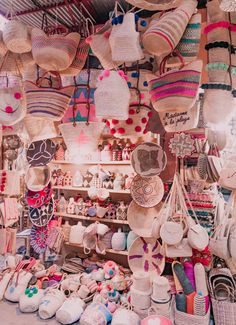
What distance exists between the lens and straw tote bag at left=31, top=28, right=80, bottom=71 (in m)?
1.35

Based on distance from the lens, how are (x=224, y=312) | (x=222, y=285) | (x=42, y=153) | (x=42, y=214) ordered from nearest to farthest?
1. (x=224, y=312)
2. (x=222, y=285)
3. (x=42, y=153)
4. (x=42, y=214)

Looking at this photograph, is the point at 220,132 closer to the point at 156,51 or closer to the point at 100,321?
the point at 156,51

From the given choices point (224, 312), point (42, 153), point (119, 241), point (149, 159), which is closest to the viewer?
point (224, 312)

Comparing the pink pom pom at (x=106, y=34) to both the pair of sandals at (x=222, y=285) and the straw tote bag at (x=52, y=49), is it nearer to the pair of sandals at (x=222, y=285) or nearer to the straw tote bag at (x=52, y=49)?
the straw tote bag at (x=52, y=49)

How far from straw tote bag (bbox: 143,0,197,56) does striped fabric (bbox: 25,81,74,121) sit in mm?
556

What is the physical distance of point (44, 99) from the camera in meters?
1.46

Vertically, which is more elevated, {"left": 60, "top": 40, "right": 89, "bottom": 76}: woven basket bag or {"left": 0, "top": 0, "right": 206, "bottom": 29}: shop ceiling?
{"left": 0, "top": 0, "right": 206, "bottom": 29}: shop ceiling

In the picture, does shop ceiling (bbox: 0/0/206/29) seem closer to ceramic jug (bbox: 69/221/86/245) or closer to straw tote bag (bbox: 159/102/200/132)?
straw tote bag (bbox: 159/102/200/132)

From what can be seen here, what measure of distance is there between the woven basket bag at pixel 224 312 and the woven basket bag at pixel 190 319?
0.06 m

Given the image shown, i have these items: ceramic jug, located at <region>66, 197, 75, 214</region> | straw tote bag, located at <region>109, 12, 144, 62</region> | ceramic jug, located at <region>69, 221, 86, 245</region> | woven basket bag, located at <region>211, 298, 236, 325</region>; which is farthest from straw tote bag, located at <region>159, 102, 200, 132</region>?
ceramic jug, located at <region>66, 197, 75, 214</region>

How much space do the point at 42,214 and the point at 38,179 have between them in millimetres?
503

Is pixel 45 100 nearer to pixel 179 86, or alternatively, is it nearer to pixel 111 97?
pixel 111 97

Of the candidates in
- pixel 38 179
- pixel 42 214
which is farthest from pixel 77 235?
pixel 38 179

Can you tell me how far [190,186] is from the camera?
107 inches
